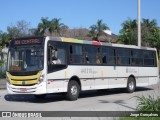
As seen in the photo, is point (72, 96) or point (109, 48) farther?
point (109, 48)

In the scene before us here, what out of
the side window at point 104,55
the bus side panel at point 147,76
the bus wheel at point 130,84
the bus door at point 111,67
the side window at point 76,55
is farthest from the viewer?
the bus side panel at point 147,76

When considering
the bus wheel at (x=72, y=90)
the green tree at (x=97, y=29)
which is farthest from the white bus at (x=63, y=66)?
the green tree at (x=97, y=29)

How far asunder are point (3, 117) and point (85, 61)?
724 centimetres

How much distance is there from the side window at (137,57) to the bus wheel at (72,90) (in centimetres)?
602

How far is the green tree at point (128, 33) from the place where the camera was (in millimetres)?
54237

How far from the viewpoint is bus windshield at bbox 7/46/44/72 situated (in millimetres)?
Answer: 16359

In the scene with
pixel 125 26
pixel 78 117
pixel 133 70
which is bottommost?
pixel 78 117

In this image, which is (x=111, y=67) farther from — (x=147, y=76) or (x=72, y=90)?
(x=147, y=76)

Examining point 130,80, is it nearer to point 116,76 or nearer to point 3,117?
point 116,76

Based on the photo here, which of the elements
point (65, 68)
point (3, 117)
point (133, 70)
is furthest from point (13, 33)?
point (3, 117)

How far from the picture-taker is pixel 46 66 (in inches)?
640

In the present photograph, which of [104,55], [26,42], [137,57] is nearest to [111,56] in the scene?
[104,55]

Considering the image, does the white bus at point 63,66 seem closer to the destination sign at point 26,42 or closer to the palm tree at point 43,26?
the destination sign at point 26,42

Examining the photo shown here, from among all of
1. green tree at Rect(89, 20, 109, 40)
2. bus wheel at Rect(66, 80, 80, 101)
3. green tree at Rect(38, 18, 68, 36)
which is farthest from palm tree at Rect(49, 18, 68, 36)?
bus wheel at Rect(66, 80, 80, 101)
